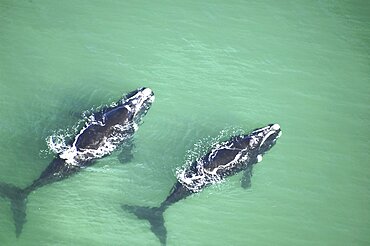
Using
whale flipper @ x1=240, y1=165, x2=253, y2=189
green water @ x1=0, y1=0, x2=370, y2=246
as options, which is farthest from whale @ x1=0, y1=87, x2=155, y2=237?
whale flipper @ x1=240, y1=165, x2=253, y2=189

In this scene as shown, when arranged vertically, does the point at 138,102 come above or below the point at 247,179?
above

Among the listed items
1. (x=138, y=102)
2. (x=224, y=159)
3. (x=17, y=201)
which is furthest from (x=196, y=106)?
(x=17, y=201)

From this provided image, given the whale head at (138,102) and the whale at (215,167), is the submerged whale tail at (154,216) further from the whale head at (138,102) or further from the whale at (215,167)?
the whale head at (138,102)

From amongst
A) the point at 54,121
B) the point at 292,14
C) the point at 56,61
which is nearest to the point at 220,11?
the point at 292,14

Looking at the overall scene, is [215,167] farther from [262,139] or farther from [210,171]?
[262,139]

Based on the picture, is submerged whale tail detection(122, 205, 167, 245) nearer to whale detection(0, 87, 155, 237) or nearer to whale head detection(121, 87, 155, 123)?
whale detection(0, 87, 155, 237)
